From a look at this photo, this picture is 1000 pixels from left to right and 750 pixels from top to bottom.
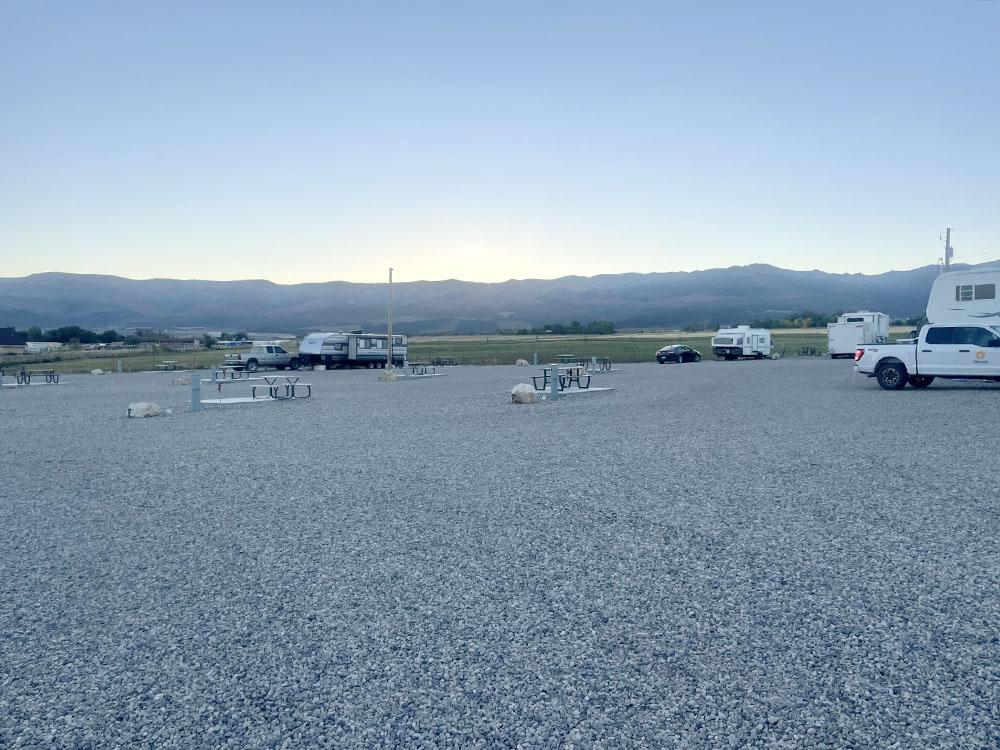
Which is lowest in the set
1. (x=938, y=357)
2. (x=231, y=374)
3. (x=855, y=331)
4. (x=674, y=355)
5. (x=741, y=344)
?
(x=674, y=355)

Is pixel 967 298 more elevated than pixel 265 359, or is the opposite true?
pixel 967 298

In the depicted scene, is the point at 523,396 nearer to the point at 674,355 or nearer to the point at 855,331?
the point at 674,355

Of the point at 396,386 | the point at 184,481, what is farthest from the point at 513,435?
the point at 396,386

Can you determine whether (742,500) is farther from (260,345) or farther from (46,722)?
(260,345)

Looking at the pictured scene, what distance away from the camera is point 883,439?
12.5 metres

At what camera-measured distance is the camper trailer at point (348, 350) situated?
44.2 metres

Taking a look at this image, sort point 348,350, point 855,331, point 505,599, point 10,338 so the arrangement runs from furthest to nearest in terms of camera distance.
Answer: point 10,338
point 855,331
point 348,350
point 505,599

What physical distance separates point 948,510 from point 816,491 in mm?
1334

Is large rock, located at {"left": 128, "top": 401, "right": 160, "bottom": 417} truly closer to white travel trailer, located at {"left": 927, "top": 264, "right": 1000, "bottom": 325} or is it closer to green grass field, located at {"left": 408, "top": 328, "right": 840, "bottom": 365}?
white travel trailer, located at {"left": 927, "top": 264, "right": 1000, "bottom": 325}

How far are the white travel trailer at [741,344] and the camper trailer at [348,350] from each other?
78.5ft

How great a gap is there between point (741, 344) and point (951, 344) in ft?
108

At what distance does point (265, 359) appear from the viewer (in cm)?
4344

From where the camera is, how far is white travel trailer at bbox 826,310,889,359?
47.8 meters

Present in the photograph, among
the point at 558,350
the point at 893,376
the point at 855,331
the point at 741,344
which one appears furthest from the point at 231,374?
the point at 558,350
